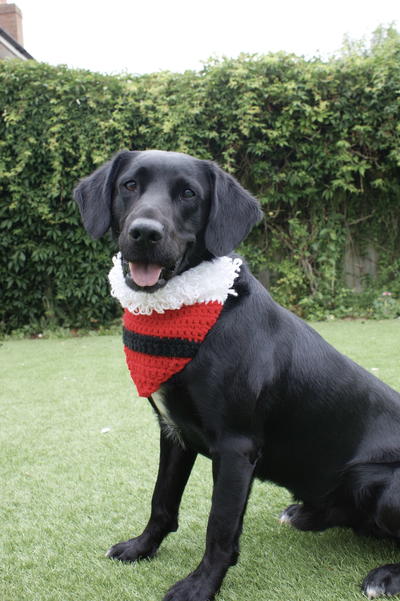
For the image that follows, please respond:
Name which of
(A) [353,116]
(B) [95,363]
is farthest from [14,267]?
(A) [353,116]

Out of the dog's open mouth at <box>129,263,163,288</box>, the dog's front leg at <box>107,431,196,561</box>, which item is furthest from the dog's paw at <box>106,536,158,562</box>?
the dog's open mouth at <box>129,263,163,288</box>

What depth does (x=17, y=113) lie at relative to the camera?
287 inches

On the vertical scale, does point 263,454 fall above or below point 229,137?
below

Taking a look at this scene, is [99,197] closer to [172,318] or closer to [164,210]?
[164,210]

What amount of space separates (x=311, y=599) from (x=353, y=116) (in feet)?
23.4

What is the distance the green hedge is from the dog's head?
547cm

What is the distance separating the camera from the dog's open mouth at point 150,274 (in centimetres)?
180

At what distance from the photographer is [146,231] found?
1.71m

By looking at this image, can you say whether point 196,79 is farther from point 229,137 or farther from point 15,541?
point 15,541

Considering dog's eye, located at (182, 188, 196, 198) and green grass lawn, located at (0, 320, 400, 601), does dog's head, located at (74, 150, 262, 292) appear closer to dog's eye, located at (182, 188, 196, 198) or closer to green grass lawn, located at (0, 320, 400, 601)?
dog's eye, located at (182, 188, 196, 198)

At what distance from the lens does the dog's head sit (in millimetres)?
1771

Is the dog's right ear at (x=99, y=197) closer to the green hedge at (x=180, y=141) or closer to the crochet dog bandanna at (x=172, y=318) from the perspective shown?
the crochet dog bandanna at (x=172, y=318)

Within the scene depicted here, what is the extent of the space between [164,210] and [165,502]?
113cm

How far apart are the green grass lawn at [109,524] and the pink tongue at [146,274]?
3.45 feet
